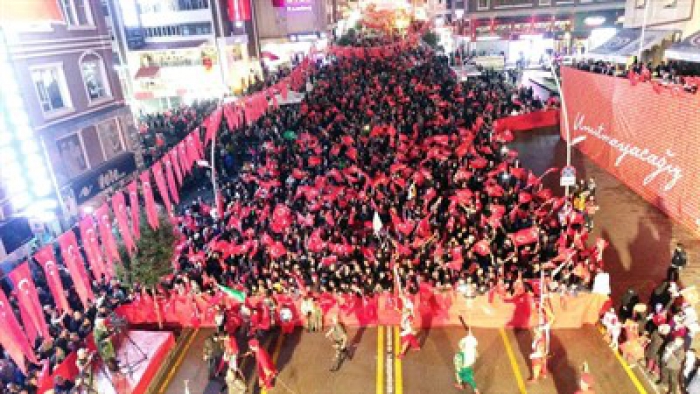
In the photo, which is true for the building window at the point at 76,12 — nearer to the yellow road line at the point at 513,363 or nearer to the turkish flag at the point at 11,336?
the turkish flag at the point at 11,336

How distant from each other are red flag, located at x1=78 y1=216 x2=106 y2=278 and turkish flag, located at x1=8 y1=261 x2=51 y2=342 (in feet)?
5.03

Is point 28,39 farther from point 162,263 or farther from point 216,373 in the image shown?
point 216,373

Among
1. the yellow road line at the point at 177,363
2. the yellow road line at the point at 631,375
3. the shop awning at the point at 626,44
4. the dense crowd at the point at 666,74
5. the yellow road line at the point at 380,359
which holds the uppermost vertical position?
the shop awning at the point at 626,44

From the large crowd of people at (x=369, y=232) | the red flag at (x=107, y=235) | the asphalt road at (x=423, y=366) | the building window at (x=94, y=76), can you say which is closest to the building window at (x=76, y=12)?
the building window at (x=94, y=76)

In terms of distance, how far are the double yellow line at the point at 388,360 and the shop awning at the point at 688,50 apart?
1391 centimetres

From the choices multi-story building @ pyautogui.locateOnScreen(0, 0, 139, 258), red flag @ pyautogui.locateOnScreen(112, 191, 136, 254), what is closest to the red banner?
multi-story building @ pyautogui.locateOnScreen(0, 0, 139, 258)

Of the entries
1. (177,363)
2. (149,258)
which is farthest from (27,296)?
(177,363)

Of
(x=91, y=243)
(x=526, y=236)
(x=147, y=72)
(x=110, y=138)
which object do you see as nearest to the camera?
(x=91, y=243)

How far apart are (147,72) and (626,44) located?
33183 millimetres

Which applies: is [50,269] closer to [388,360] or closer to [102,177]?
[388,360]

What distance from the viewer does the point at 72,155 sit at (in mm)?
20203

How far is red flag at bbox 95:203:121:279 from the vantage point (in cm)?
1177

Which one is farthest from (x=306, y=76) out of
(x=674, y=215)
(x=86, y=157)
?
(x=674, y=215)

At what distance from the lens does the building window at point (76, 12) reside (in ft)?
66.3
